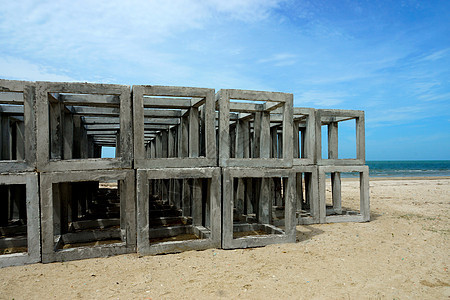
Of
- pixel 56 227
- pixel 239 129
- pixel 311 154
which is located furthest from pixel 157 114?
pixel 311 154

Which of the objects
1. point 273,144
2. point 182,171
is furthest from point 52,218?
point 273,144

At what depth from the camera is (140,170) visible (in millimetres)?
7418

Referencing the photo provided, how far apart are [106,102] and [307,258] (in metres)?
6.12

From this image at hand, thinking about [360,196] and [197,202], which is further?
[360,196]

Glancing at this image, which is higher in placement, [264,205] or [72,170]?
[72,170]

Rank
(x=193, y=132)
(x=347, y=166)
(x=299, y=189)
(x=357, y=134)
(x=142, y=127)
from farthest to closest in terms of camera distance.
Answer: (x=299, y=189) → (x=357, y=134) → (x=347, y=166) → (x=193, y=132) → (x=142, y=127)

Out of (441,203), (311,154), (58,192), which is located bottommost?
(441,203)

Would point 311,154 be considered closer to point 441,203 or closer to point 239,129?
point 239,129

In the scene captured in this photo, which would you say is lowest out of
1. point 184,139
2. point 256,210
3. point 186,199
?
point 256,210

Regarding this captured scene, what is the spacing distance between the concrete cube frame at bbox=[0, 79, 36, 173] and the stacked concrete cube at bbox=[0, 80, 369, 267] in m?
0.02

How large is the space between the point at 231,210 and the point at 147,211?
6.58 ft

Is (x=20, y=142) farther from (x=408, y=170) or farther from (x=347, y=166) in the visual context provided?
(x=408, y=170)

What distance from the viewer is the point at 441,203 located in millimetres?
16188

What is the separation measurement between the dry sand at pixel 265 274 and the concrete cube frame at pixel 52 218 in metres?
0.22
